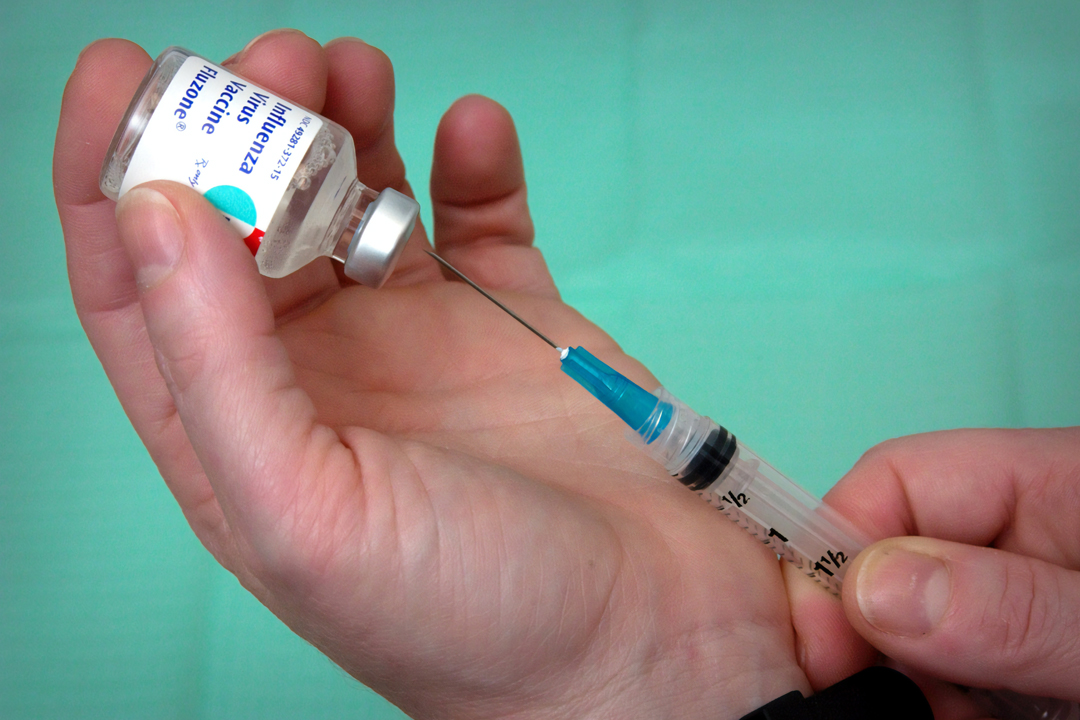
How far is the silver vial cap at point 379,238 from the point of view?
783mm

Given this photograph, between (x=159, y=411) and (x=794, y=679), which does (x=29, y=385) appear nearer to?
(x=159, y=411)

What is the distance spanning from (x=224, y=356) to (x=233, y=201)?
0.49ft

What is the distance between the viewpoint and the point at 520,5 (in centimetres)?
182

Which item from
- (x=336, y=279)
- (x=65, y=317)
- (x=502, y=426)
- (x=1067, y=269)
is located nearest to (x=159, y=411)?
(x=336, y=279)

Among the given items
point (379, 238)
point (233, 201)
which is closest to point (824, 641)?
point (379, 238)

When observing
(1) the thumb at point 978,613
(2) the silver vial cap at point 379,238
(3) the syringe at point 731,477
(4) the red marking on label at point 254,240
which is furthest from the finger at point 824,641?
(4) the red marking on label at point 254,240

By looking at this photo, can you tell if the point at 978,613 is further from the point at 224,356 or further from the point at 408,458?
the point at 224,356

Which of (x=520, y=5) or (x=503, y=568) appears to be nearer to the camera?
(x=503, y=568)

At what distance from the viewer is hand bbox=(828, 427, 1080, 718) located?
0.75 m

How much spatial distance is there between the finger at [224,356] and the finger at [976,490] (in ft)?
2.27

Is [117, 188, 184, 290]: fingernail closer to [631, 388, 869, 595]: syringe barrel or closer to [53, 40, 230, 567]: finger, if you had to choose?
[53, 40, 230, 567]: finger

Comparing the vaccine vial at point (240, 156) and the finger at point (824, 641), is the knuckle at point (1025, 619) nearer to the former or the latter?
the finger at point (824, 641)

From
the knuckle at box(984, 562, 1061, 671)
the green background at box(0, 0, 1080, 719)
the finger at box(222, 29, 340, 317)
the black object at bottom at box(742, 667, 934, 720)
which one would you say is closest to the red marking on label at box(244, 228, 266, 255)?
the finger at box(222, 29, 340, 317)

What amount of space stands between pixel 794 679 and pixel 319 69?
89 centimetres
